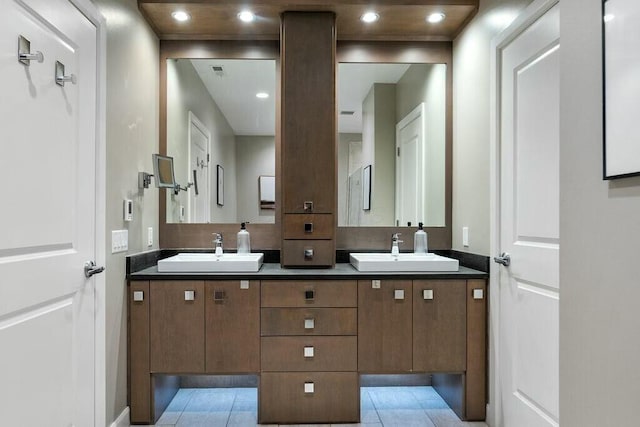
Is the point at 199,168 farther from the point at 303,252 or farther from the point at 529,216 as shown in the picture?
the point at 529,216

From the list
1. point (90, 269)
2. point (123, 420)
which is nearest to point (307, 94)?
point (90, 269)

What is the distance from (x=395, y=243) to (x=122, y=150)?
1.75 m

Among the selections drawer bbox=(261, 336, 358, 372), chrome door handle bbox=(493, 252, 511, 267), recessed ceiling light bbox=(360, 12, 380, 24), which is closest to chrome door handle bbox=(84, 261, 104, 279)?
drawer bbox=(261, 336, 358, 372)

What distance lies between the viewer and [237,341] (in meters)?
2.22

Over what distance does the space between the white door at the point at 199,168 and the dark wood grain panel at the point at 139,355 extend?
75 cm

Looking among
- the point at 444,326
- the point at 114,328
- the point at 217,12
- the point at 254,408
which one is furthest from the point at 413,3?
the point at 254,408

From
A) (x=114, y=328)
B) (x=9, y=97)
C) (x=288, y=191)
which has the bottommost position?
(x=114, y=328)

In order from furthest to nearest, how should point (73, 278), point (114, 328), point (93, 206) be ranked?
point (114, 328), point (93, 206), point (73, 278)

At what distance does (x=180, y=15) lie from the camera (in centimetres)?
249

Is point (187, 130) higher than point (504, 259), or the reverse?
point (187, 130)

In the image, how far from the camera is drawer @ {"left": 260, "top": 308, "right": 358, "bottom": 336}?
2.22 m

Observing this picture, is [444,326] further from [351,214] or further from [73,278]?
[73,278]

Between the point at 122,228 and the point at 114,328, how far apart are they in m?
0.52

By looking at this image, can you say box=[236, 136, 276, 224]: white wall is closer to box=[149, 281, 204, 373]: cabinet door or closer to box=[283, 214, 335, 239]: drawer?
box=[283, 214, 335, 239]: drawer
